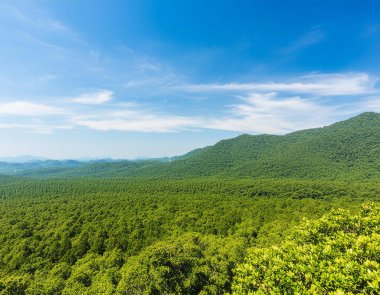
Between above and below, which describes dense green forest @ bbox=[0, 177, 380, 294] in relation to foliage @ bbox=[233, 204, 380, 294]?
below

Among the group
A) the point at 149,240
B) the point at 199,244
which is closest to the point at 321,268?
the point at 199,244

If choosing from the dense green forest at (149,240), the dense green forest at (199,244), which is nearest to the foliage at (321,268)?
the dense green forest at (199,244)

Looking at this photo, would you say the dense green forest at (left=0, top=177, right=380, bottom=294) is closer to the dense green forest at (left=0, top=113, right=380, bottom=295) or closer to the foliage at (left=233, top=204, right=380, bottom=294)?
the dense green forest at (left=0, top=113, right=380, bottom=295)

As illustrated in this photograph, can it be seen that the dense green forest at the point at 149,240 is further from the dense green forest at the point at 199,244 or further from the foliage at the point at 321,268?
the foliage at the point at 321,268

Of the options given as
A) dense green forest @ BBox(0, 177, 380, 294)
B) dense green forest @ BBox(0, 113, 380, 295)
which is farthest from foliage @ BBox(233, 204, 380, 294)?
dense green forest @ BBox(0, 177, 380, 294)

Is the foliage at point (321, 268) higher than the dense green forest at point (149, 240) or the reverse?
higher

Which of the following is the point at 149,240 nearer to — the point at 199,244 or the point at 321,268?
the point at 199,244
